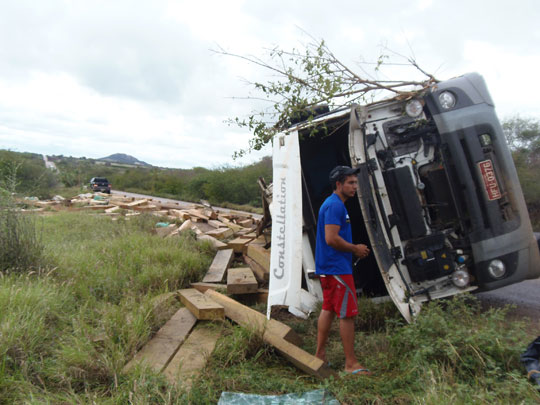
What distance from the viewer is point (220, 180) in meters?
25.4

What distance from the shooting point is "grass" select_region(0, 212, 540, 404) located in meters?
2.37

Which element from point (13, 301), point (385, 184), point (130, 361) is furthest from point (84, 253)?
point (385, 184)

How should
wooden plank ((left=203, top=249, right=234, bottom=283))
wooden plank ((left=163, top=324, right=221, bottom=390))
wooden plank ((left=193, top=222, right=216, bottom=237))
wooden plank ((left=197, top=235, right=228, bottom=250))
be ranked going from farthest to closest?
wooden plank ((left=193, top=222, right=216, bottom=237)), wooden plank ((left=197, top=235, right=228, bottom=250)), wooden plank ((left=203, top=249, right=234, bottom=283)), wooden plank ((left=163, top=324, right=221, bottom=390))

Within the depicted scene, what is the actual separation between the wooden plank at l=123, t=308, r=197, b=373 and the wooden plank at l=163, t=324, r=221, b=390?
0.05 meters

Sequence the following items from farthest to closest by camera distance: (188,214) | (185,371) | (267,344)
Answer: (188,214), (267,344), (185,371)

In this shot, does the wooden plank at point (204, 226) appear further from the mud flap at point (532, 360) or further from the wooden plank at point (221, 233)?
the mud flap at point (532, 360)

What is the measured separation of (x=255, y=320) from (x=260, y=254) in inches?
76.9

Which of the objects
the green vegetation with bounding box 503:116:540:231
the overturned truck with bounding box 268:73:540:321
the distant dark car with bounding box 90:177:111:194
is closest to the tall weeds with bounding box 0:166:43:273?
the overturned truck with bounding box 268:73:540:321

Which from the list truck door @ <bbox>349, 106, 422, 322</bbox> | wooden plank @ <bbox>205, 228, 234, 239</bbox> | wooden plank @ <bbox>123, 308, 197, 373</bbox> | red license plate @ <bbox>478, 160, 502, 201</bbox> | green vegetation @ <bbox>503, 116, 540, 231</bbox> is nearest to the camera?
wooden plank @ <bbox>123, 308, 197, 373</bbox>

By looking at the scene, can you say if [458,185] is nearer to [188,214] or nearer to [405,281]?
[405,281]

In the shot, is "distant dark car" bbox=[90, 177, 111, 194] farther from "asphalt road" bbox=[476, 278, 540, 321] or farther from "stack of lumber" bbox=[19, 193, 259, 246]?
"asphalt road" bbox=[476, 278, 540, 321]

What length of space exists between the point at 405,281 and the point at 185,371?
2067 millimetres

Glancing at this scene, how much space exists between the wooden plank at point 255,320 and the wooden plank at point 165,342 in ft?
1.17

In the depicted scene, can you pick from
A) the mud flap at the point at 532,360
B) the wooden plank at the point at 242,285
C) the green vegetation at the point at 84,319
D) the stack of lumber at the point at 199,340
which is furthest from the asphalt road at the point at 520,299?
the green vegetation at the point at 84,319
